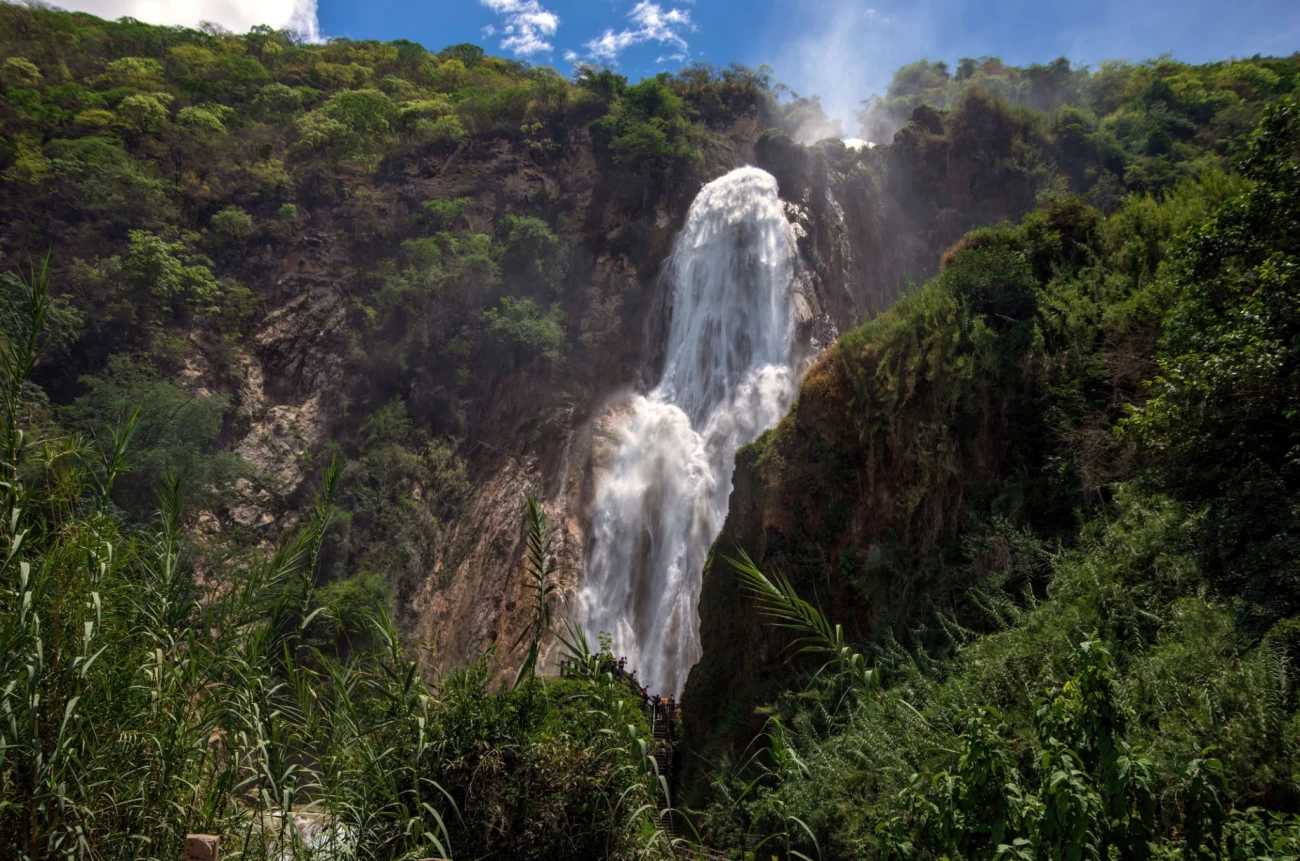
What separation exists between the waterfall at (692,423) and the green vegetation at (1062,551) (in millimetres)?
8268

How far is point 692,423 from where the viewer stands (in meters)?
27.2

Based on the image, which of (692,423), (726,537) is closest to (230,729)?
(726,537)

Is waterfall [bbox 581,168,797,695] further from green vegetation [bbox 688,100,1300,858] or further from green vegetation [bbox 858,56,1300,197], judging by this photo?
green vegetation [bbox 858,56,1300,197]

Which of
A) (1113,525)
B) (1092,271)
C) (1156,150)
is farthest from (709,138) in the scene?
(1113,525)

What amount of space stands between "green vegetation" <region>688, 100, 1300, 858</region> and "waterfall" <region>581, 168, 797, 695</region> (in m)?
8.27

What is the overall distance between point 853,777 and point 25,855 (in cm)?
656

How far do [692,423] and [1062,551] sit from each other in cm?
1877

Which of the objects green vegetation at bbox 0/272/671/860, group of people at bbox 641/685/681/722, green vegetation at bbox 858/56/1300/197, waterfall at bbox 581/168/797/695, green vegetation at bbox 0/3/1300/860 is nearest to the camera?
green vegetation at bbox 0/272/671/860

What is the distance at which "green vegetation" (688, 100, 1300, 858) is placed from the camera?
9.84 feet

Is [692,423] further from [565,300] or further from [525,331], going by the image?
[565,300]

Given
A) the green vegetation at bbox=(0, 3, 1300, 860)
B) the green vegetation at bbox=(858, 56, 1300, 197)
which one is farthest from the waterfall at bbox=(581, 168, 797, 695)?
the green vegetation at bbox=(858, 56, 1300, 197)

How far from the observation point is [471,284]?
32.2 meters

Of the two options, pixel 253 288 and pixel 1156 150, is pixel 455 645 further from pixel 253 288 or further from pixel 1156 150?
Result: pixel 1156 150

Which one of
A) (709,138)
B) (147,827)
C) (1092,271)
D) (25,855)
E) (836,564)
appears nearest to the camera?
(25,855)
